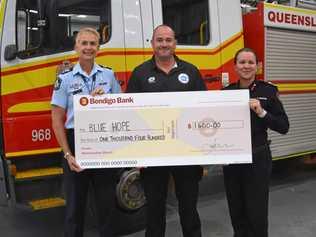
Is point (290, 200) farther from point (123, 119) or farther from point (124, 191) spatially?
point (123, 119)

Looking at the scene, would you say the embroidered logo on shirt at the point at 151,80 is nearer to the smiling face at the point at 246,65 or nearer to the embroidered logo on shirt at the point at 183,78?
the embroidered logo on shirt at the point at 183,78

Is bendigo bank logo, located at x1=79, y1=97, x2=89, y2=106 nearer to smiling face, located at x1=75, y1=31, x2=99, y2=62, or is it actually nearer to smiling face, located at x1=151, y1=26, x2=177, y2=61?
smiling face, located at x1=75, y1=31, x2=99, y2=62

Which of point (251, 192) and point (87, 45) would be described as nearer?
point (87, 45)

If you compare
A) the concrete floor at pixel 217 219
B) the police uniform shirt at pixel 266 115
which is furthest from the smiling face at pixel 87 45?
the concrete floor at pixel 217 219

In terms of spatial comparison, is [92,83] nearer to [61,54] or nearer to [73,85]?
[73,85]

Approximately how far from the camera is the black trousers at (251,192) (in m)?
3.66

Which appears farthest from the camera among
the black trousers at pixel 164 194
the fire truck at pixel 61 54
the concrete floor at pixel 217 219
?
the concrete floor at pixel 217 219

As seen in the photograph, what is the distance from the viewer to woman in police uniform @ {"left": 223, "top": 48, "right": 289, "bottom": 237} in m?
3.56

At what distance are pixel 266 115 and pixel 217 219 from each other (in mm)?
2455

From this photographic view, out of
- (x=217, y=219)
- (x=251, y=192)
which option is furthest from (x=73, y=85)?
(x=217, y=219)

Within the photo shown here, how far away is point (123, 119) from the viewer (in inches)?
143

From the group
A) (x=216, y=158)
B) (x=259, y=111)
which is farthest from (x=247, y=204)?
(x=259, y=111)

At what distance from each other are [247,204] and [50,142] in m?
1.96

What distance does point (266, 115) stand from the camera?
11.4 ft
